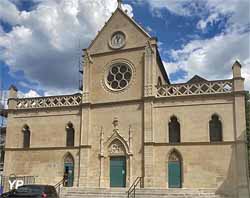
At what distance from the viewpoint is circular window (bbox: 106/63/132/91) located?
30734 mm

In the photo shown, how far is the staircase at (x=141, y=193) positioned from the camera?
24.5 meters

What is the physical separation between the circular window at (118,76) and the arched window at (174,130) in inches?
198

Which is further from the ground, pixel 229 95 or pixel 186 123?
pixel 229 95

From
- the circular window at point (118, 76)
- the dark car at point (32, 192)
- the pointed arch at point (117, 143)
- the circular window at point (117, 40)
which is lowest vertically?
the dark car at point (32, 192)

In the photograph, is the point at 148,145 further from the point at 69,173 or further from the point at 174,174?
the point at 69,173

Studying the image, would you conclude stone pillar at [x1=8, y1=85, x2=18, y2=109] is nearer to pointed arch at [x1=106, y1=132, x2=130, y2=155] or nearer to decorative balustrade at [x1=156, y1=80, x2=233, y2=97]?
pointed arch at [x1=106, y1=132, x2=130, y2=155]

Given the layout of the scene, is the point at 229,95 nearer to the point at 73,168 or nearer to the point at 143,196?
the point at 143,196

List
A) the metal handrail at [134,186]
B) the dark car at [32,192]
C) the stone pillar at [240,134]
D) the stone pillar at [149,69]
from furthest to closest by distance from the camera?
1. the stone pillar at [149,69]
2. the metal handrail at [134,186]
3. the stone pillar at [240,134]
4. the dark car at [32,192]

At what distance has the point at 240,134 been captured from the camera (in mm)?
25891

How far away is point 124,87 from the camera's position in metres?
30.3

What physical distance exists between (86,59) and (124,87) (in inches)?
180

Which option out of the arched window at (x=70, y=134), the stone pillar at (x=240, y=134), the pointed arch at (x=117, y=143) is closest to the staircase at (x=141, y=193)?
the stone pillar at (x=240, y=134)

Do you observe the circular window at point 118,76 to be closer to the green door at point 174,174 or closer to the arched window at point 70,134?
the arched window at point 70,134

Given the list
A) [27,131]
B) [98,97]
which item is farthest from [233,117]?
[27,131]
